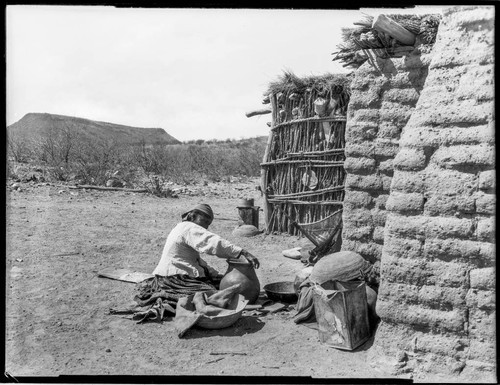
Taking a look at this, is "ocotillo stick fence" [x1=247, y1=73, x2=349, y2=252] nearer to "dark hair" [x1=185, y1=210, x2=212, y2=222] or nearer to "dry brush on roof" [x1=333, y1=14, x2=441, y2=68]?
"dry brush on roof" [x1=333, y1=14, x2=441, y2=68]

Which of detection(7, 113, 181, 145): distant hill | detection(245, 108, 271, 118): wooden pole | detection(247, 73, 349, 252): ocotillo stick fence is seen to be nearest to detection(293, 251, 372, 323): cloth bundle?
detection(247, 73, 349, 252): ocotillo stick fence

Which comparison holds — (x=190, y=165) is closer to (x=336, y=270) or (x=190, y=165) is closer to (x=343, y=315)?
(x=336, y=270)

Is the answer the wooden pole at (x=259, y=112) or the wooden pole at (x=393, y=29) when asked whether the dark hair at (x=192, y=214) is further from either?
the wooden pole at (x=259, y=112)

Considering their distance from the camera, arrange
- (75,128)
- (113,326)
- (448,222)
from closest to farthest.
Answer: (448,222)
(113,326)
(75,128)

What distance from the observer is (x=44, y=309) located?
5.07 metres

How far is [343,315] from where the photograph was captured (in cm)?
397

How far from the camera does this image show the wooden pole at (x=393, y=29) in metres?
4.05

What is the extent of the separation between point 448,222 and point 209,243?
92.3 inches

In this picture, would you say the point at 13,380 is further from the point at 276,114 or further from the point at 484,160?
the point at 276,114

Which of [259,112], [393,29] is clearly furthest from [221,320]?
[259,112]

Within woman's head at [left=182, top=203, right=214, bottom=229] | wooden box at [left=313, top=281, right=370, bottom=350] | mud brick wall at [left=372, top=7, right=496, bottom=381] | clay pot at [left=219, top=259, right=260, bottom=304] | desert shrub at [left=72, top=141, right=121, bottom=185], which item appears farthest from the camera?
desert shrub at [left=72, top=141, right=121, bottom=185]

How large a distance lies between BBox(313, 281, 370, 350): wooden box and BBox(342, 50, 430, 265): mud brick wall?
80cm

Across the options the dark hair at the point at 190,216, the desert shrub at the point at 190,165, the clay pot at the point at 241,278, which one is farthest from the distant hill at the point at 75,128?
the clay pot at the point at 241,278

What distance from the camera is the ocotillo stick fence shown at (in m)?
8.19
